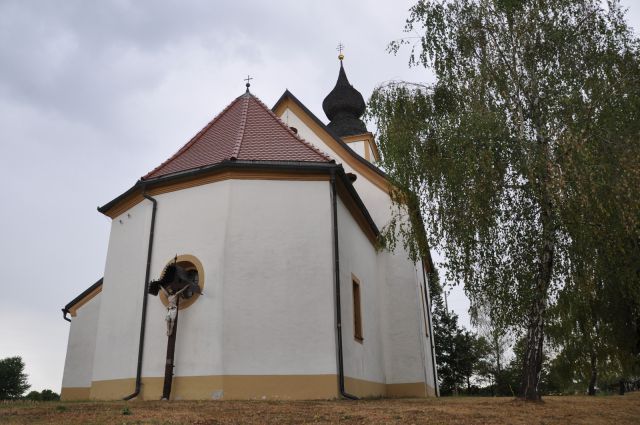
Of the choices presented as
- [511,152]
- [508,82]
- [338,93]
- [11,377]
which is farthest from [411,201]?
[11,377]

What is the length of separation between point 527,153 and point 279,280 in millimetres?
5493

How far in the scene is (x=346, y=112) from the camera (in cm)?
2316

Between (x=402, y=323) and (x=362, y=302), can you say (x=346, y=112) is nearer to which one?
(x=402, y=323)

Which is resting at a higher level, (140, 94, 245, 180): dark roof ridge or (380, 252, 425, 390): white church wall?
(140, 94, 245, 180): dark roof ridge

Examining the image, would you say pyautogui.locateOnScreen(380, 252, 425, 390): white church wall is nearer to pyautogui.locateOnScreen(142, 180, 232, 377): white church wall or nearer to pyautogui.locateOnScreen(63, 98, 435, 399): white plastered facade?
pyautogui.locateOnScreen(63, 98, 435, 399): white plastered facade

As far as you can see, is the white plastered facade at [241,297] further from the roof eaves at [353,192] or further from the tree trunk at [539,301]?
the tree trunk at [539,301]

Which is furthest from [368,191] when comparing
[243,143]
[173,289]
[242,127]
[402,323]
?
[173,289]

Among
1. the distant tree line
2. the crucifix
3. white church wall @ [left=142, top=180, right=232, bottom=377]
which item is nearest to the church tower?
white church wall @ [left=142, top=180, right=232, bottom=377]

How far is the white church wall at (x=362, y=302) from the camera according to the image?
37.9 feet

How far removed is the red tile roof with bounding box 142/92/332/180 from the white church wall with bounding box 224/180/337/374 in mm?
810

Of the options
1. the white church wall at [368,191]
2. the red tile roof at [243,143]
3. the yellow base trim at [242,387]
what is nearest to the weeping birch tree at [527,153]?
the red tile roof at [243,143]

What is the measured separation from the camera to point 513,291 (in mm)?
9703

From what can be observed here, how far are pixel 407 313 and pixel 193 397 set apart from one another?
812 centimetres

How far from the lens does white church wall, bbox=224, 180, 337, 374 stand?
10.2m
